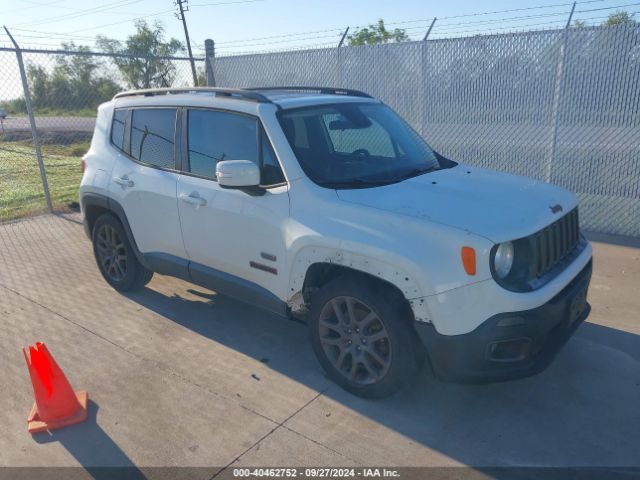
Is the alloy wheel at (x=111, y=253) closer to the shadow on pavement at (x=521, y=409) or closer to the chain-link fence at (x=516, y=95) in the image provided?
the shadow on pavement at (x=521, y=409)

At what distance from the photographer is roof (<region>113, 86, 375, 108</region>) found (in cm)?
420

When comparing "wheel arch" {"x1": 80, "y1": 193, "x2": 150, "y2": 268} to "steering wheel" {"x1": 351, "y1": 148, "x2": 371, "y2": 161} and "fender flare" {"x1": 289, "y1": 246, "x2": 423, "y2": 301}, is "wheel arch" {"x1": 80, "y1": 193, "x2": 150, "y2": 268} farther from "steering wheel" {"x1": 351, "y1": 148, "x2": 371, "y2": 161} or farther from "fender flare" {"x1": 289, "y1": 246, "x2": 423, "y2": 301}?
"steering wheel" {"x1": 351, "y1": 148, "x2": 371, "y2": 161}

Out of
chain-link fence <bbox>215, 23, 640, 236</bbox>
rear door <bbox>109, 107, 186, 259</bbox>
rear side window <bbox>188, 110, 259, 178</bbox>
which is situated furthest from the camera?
chain-link fence <bbox>215, 23, 640, 236</bbox>

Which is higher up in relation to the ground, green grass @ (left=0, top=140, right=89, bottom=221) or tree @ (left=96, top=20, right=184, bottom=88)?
tree @ (left=96, top=20, right=184, bottom=88)

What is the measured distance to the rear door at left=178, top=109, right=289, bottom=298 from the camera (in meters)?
3.89

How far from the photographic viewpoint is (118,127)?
208 inches

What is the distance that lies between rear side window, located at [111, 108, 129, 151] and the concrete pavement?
1.56 metres

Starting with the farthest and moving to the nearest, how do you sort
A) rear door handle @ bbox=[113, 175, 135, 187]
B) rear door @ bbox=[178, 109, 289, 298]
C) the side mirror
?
rear door handle @ bbox=[113, 175, 135, 187] → rear door @ bbox=[178, 109, 289, 298] → the side mirror

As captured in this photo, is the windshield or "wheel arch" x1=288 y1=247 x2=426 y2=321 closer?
"wheel arch" x1=288 y1=247 x2=426 y2=321

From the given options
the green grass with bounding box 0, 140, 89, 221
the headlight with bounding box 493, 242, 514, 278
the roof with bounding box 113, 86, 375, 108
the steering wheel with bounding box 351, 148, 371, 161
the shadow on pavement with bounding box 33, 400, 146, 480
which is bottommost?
the green grass with bounding box 0, 140, 89, 221

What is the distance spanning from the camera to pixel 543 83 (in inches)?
300

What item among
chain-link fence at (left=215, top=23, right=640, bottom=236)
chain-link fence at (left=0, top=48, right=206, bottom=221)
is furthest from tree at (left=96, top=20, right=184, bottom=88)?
chain-link fence at (left=215, top=23, right=640, bottom=236)

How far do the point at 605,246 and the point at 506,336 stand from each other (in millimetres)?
4530

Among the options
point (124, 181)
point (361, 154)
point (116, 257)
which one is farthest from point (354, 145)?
point (116, 257)
